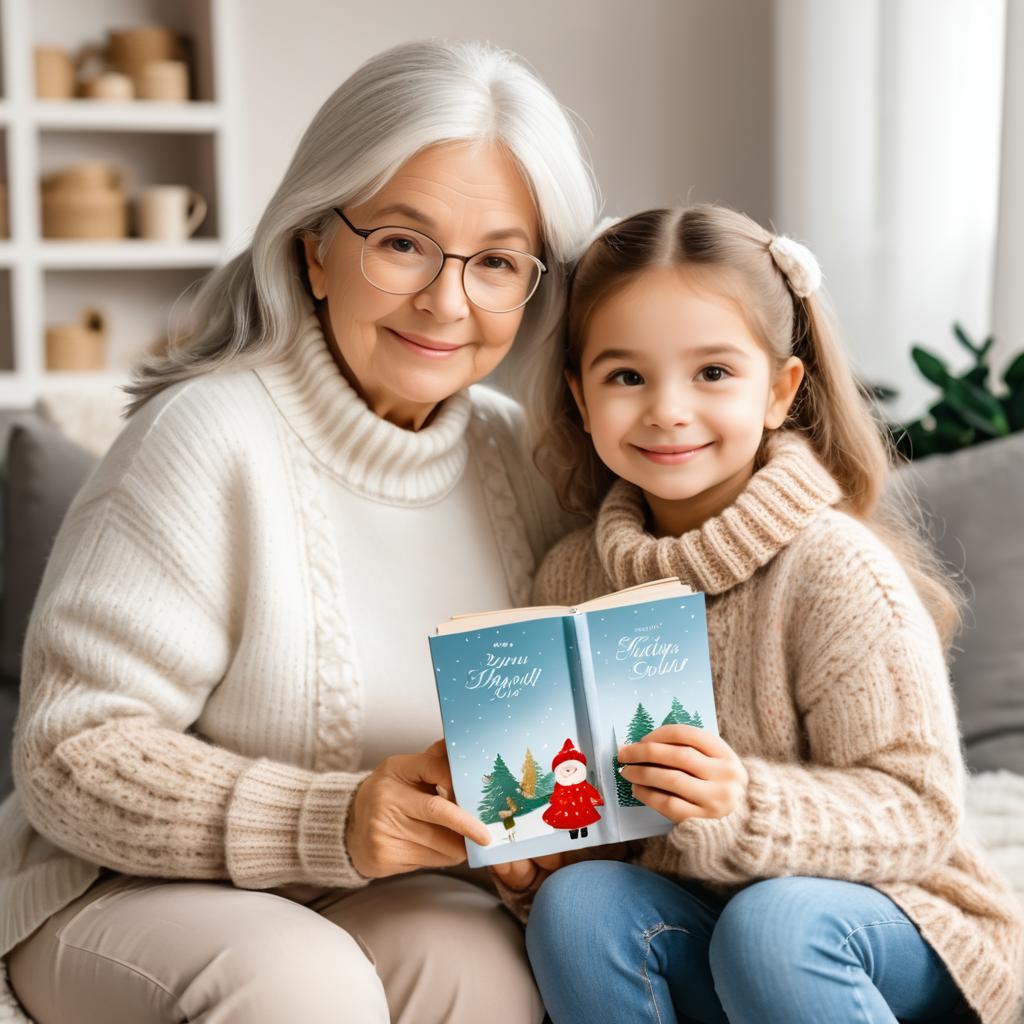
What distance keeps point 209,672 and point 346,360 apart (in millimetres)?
397

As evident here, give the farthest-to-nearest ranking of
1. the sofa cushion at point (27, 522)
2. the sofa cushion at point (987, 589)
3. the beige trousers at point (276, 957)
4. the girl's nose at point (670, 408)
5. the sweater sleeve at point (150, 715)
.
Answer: the sofa cushion at point (27, 522)
the sofa cushion at point (987, 589)
the girl's nose at point (670, 408)
the sweater sleeve at point (150, 715)
the beige trousers at point (276, 957)

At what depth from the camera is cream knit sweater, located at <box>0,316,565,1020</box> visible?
1.35 meters

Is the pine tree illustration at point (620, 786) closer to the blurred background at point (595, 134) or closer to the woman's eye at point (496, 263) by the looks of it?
the woman's eye at point (496, 263)

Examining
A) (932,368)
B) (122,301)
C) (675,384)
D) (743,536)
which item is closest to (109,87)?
(122,301)

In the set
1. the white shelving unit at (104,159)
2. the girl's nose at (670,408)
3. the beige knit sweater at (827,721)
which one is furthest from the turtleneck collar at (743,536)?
the white shelving unit at (104,159)

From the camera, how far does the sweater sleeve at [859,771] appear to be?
1.31 meters

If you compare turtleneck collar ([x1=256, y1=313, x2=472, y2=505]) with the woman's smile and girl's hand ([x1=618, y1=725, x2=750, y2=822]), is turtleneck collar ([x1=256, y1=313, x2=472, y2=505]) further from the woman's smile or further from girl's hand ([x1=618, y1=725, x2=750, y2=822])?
girl's hand ([x1=618, y1=725, x2=750, y2=822])

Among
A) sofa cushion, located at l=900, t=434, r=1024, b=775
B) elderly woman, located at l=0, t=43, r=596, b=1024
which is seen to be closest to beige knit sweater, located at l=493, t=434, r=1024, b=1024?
elderly woman, located at l=0, t=43, r=596, b=1024

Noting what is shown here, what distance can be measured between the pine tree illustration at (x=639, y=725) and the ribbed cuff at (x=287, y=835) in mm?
290

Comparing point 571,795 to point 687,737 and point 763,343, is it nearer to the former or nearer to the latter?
point 687,737

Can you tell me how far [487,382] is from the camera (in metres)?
2.06

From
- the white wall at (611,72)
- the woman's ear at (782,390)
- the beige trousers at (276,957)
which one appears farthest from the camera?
the white wall at (611,72)

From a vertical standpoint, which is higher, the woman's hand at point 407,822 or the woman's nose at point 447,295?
the woman's nose at point 447,295

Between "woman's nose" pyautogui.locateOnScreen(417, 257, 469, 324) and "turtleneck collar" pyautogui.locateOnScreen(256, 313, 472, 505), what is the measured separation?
6.0 inches
